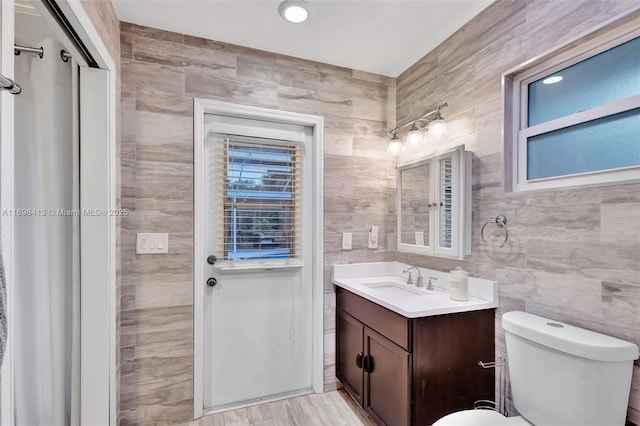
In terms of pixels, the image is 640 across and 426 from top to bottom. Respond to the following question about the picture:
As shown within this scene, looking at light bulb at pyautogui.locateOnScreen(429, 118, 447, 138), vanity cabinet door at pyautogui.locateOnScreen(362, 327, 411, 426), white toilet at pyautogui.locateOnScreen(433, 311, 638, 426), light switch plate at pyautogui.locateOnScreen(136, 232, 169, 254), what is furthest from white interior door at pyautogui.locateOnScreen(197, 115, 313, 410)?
white toilet at pyautogui.locateOnScreen(433, 311, 638, 426)

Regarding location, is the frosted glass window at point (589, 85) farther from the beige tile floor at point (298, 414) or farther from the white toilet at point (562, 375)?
the beige tile floor at point (298, 414)

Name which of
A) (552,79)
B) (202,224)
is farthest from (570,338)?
(202,224)

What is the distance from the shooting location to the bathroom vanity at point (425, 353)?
4.93 ft

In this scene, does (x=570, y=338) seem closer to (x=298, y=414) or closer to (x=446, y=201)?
(x=446, y=201)

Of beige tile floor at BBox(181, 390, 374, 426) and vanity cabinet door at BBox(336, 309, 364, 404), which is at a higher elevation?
vanity cabinet door at BBox(336, 309, 364, 404)

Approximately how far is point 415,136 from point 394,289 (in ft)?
3.46

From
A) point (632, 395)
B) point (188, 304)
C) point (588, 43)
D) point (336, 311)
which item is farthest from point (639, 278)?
point (188, 304)

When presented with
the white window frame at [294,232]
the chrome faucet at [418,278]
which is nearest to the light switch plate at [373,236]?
the chrome faucet at [418,278]

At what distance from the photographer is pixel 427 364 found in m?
1.51

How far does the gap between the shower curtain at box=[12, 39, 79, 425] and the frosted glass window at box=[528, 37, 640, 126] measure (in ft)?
7.33

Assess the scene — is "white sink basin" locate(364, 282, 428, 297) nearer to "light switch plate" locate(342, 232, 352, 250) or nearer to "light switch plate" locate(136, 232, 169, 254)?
"light switch plate" locate(342, 232, 352, 250)

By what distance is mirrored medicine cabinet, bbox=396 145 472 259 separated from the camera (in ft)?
5.77

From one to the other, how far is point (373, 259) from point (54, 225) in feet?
6.21

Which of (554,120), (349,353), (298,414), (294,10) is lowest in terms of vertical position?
(298,414)
